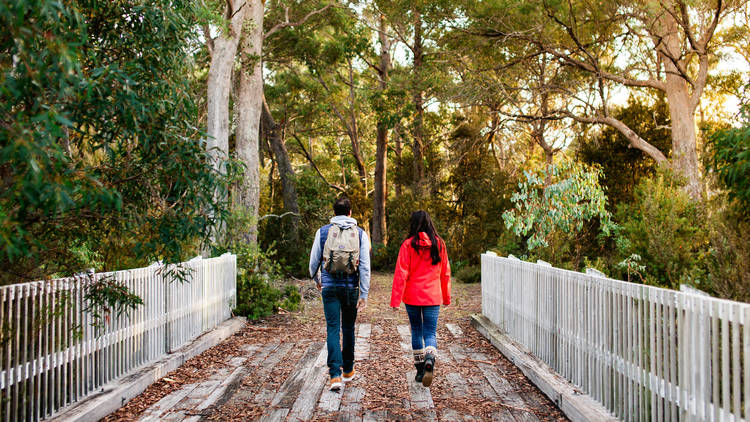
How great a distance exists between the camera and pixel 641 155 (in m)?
21.2

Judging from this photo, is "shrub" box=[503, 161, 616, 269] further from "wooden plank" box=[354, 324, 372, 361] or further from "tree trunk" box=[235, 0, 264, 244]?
"tree trunk" box=[235, 0, 264, 244]

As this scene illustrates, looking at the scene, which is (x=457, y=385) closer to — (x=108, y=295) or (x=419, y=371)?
(x=419, y=371)

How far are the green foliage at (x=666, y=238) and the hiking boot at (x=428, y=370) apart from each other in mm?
3559

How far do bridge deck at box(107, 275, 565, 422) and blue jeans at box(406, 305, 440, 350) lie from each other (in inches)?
19.5

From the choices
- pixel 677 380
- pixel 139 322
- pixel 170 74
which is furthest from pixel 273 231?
pixel 677 380

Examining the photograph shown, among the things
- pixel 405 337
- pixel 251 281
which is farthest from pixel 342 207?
pixel 251 281

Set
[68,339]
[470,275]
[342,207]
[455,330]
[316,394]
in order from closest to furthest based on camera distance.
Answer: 1. [68,339]
2. [316,394]
3. [342,207]
4. [455,330]
5. [470,275]

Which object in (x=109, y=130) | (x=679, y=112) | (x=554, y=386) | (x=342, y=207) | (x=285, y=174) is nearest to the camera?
(x=109, y=130)

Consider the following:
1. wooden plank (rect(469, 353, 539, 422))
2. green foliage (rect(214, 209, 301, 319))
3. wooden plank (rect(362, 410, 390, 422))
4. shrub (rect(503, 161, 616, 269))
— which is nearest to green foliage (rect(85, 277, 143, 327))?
wooden plank (rect(362, 410, 390, 422))

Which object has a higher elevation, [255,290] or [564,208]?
[564,208]

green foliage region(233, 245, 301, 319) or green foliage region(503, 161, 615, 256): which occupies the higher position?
green foliage region(503, 161, 615, 256)

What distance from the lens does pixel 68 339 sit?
5504mm

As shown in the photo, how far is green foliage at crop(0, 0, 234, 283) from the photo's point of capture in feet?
10.3

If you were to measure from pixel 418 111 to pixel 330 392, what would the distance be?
20.3 metres
